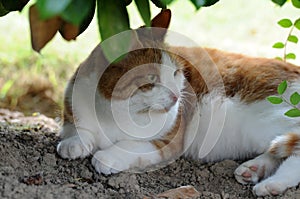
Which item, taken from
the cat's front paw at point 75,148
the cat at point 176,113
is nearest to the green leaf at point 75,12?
the cat at point 176,113

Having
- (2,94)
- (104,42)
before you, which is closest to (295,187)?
(104,42)

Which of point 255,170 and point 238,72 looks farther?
point 238,72

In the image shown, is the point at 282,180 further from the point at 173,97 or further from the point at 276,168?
the point at 173,97

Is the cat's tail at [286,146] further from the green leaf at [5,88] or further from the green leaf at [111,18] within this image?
the green leaf at [5,88]

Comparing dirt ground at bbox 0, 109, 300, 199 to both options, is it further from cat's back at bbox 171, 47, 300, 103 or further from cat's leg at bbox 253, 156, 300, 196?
cat's back at bbox 171, 47, 300, 103

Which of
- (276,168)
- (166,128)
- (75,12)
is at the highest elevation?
(75,12)

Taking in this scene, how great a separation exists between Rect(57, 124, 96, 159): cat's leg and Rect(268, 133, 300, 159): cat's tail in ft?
2.00

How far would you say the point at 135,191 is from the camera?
1.74 m

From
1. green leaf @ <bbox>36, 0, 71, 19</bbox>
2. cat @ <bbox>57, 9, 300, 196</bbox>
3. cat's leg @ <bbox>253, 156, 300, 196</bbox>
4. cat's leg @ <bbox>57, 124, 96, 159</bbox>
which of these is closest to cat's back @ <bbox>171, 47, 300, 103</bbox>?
cat @ <bbox>57, 9, 300, 196</bbox>

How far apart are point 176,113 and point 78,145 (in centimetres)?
36

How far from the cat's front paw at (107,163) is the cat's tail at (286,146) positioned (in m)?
0.49

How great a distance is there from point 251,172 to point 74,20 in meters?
0.97

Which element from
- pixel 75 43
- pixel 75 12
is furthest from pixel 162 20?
pixel 75 43

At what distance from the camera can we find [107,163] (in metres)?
1.82
